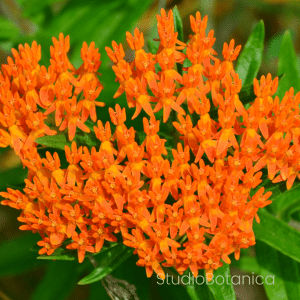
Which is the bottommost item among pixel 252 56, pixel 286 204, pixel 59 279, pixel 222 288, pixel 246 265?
pixel 246 265

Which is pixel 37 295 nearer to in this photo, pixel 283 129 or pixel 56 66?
pixel 56 66

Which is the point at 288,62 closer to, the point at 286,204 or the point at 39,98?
the point at 286,204

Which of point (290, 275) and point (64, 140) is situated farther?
point (290, 275)

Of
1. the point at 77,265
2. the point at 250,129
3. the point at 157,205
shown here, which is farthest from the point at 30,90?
the point at 77,265

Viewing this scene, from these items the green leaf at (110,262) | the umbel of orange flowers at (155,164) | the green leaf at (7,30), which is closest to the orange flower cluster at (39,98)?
the umbel of orange flowers at (155,164)

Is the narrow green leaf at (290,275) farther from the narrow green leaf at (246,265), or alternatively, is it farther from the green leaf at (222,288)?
the narrow green leaf at (246,265)

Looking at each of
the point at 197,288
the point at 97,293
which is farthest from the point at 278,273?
the point at 97,293
